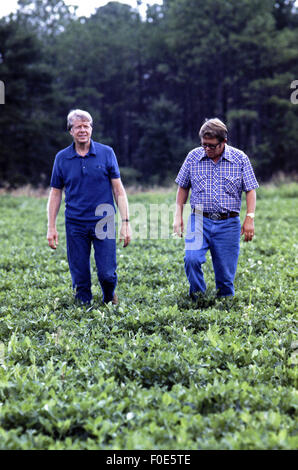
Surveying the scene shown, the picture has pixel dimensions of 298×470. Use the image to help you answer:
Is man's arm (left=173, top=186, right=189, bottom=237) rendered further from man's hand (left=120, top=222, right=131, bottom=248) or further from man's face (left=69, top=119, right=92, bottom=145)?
man's face (left=69, top=119, right=92, bottom=145)

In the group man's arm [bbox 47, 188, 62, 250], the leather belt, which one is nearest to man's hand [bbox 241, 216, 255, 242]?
the leather belt

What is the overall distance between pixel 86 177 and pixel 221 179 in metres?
1.45

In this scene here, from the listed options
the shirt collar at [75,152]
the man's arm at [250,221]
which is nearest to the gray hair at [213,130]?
the man's arm at [250,221]

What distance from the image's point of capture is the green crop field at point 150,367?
295 centimetres

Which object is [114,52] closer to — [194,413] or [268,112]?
[268,112]

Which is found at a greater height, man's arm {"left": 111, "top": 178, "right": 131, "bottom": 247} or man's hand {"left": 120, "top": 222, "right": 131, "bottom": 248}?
man's arm {"left": 111, "top": 178, "right": 131, "bottom": 247}

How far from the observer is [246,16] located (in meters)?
40.4

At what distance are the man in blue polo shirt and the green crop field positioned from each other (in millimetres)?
578

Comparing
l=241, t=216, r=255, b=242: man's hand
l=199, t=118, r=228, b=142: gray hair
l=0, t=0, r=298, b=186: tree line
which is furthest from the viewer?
l=0, t=0, r=298, b=186: tree line

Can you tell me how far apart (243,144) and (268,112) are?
147 inches

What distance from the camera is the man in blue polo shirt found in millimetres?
5422

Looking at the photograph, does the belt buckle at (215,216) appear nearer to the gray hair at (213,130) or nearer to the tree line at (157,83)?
the gray hair at (213,130)

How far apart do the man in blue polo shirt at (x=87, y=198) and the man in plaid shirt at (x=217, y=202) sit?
0.79 meters

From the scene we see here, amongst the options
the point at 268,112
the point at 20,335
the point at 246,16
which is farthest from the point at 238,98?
the point at 20,335
